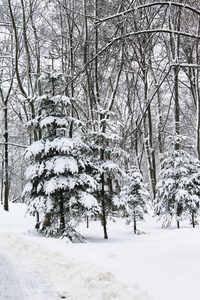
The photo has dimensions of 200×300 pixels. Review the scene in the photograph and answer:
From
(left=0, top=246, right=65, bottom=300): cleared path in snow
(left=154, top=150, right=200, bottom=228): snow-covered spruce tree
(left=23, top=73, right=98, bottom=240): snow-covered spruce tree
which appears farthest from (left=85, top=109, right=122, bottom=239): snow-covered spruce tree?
(left=0, top=246, right=65, bottom=300): cleared path in snow

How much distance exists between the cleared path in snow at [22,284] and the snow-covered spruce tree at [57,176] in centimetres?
419

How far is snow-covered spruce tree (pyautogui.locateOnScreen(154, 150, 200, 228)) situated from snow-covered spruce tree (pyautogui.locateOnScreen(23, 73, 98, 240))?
14.8 ft

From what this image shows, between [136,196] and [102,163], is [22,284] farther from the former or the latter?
[136,196]

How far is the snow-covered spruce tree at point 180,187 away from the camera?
40.9ft

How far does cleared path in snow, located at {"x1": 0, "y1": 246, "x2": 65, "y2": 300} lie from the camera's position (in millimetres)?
3705

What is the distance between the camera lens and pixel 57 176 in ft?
33.0

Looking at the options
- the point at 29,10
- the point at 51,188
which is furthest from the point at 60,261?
the point at 29,10

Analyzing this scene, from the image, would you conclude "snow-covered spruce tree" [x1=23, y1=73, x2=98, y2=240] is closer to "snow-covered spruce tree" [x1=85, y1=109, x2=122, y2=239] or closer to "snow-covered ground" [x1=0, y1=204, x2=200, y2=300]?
"snow-covered spruce tree" [x1=85, y1=109, x2=122, y2=239]

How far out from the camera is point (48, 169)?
978cm

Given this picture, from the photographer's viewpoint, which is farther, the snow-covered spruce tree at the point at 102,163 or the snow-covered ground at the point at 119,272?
the snow-covered spruce tree at the point at 102,163

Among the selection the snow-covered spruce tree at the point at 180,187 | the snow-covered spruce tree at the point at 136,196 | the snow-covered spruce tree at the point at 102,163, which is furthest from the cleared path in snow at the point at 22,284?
the snow-covered spruce tree at the point at 136,196

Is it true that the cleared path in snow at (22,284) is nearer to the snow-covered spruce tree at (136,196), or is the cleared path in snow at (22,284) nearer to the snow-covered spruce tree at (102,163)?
the snow-covered spruce tree at (102,163)

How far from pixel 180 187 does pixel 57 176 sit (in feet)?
19.9

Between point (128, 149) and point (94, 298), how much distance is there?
2030 millimetres
